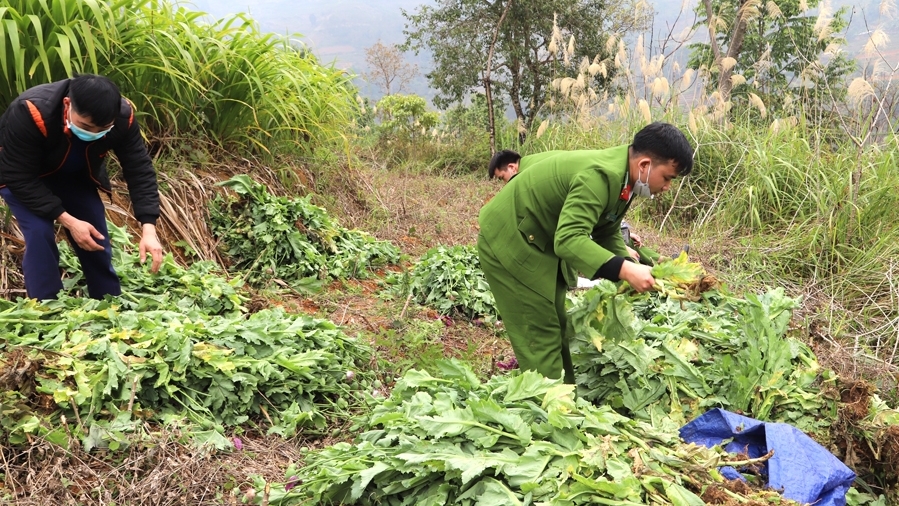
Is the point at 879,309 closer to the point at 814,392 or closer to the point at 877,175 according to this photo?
the point at 877,175

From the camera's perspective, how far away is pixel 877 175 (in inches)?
178

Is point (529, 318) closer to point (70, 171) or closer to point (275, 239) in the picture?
point (70, 171)

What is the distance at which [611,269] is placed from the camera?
2156 millimetres

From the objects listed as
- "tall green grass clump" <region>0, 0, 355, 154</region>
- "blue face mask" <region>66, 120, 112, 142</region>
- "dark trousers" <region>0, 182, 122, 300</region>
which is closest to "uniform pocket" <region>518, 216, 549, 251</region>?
"blue face mask" <region>66, 120, 112, 142</region>

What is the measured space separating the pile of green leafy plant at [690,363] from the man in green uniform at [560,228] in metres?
0.14

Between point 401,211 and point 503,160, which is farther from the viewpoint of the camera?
point 401,211

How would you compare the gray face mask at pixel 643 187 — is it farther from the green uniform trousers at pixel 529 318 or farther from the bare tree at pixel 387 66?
the bare tree at pixel 387 66

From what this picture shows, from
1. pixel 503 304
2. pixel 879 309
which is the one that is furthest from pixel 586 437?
pixel 879 309

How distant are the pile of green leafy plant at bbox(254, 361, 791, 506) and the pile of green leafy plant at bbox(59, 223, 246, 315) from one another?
1424 millimetres

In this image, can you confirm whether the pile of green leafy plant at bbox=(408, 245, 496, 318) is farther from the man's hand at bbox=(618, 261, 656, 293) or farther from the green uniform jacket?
the man's hand at bbox=(618, 261, 656, 293)

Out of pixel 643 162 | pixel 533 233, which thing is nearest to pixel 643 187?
pixel 643 162

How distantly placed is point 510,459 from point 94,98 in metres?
2.02

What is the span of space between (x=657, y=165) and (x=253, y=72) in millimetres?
3577

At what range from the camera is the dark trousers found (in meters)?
2.77
